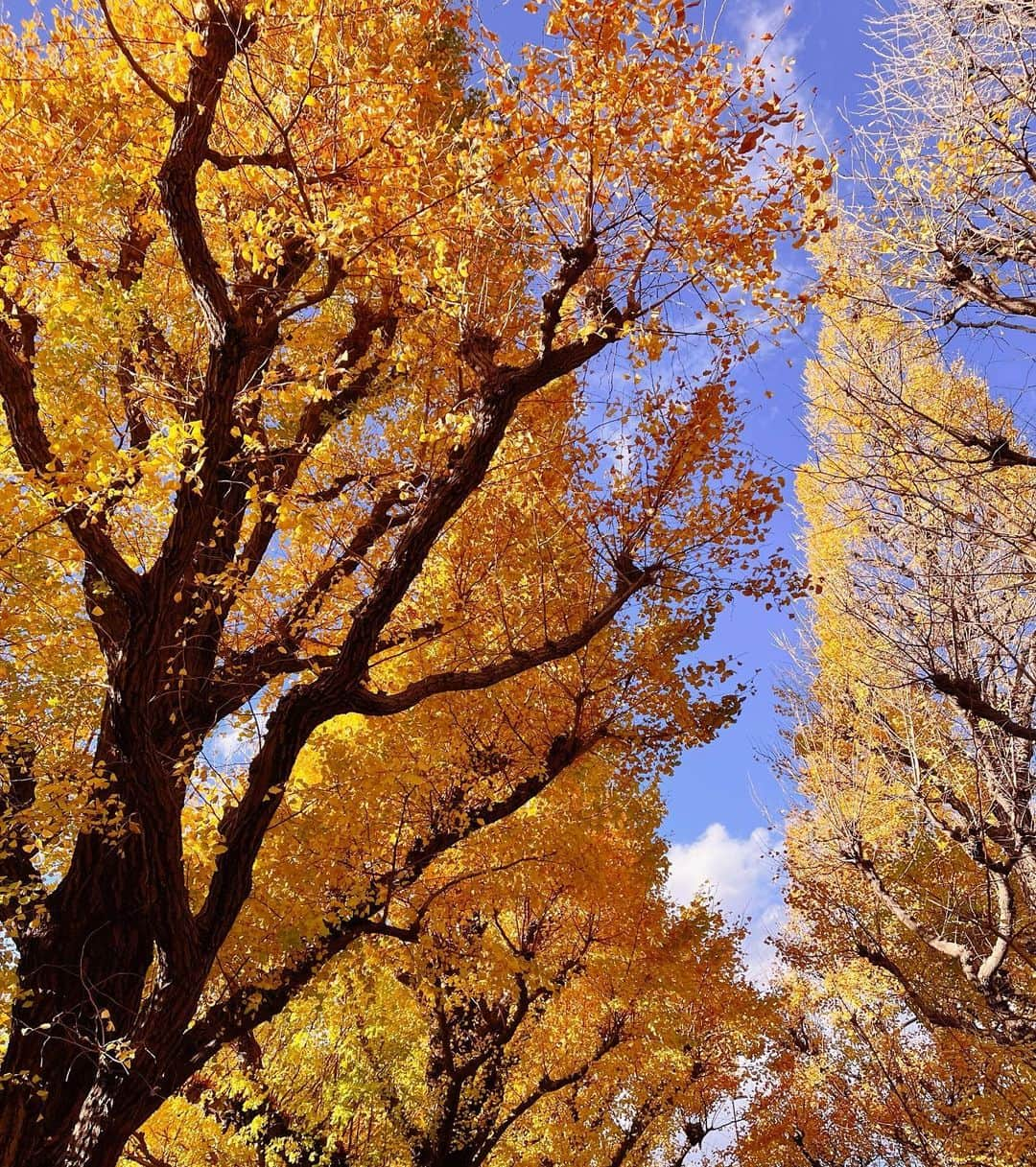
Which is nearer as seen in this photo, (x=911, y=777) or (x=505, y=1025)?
(x=911, y=777)

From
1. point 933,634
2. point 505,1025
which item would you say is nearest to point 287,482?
point 933,634

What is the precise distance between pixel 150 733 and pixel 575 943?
8250 millimetres

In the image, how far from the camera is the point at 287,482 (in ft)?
21.2

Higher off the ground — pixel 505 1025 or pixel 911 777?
pixel 911 777

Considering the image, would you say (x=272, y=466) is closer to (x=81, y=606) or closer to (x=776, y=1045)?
(x=81, y=606)

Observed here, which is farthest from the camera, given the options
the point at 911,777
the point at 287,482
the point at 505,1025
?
the point at 505,1025

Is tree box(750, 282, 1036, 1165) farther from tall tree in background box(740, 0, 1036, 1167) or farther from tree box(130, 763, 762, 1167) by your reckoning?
tree box(130, 763, 762, 1167)

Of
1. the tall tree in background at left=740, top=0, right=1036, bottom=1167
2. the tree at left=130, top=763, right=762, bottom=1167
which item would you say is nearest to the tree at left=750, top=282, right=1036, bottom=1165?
the tall tree in background at left=740, top=0, right=1036, bottom=1167

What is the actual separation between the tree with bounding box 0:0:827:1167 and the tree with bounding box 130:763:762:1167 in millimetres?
1311

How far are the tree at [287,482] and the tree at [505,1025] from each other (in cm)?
131

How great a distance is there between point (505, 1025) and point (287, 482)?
314 inches

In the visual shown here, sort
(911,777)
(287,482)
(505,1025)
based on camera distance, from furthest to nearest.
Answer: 1. (505,1025)
2. (911,777)
3. (287,482)

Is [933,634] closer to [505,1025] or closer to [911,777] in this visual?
[911,777]

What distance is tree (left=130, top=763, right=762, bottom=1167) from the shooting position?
841 cm
